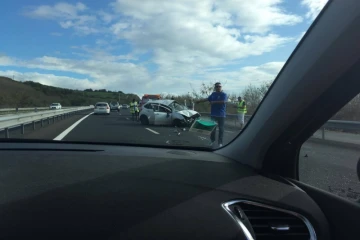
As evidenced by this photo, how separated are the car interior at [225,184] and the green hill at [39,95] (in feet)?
162

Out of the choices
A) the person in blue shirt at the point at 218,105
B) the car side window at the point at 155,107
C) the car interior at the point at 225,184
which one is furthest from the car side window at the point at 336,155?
the car side window at the point at 155,107

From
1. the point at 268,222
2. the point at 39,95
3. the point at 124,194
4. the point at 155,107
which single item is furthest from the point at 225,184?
the point at 39,95

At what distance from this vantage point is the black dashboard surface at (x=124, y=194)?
180 cm

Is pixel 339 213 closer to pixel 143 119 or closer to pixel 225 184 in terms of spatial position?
pixel 225 184

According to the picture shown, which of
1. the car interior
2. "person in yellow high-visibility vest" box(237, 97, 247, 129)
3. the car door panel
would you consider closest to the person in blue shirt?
"person in yellow high-visibility vest" box(237, 97, 247, 129)

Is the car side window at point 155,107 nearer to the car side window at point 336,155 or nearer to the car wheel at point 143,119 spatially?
the car wheel at point 143,119

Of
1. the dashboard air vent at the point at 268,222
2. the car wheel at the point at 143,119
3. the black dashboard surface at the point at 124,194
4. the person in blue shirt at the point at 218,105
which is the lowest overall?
the car wheel at the point at 143,119

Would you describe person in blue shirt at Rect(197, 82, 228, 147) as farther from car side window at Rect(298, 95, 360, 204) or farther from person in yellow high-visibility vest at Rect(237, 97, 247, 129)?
car side window at Rect(298, 95, 360, 204)

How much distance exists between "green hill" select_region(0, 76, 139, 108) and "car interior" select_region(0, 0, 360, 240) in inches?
1946

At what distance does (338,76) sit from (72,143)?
2417 mm

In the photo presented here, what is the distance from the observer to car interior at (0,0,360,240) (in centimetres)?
185

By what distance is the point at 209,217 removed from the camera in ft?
6.49

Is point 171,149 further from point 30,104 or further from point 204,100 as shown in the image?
point 30,104

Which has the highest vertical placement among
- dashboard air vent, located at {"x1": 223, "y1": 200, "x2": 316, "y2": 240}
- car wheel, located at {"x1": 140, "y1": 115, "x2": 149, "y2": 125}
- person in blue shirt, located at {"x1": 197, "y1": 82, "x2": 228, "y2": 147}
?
person in blue shirt, located at {"x1": 197, "y1": 82, "x2": 228, "y2": 147}
